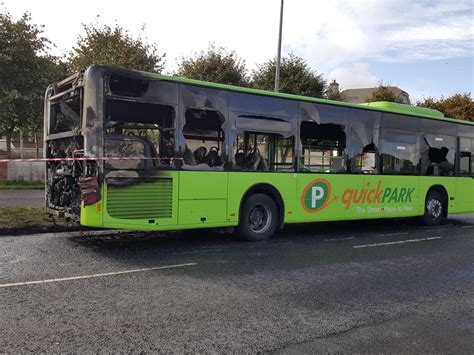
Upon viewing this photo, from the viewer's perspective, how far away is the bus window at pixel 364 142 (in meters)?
11.6

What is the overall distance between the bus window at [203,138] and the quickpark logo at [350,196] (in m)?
2.48

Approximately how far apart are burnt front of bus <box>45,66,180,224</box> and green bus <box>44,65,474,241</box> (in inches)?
0.7

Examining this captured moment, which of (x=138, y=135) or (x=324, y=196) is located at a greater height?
(x=138, y=135)

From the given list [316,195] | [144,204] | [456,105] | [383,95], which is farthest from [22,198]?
[456,105]

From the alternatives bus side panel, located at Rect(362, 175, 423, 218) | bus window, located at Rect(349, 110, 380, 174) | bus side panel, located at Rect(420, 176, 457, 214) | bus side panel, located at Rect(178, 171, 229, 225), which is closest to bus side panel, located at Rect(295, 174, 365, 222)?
bus window, located at Rect(349, 110, 380, 174)

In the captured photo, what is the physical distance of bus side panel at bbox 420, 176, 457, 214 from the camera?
43.4 feet

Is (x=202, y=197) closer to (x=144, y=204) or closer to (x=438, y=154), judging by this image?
(x=144, y=204)

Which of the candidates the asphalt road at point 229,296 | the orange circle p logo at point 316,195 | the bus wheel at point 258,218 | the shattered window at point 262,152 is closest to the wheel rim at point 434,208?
the asphalt road at point 229,296

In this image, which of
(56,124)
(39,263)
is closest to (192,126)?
(56,124)

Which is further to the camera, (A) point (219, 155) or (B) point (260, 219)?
(B) point (260, 219)

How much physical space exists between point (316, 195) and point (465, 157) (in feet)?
21.0

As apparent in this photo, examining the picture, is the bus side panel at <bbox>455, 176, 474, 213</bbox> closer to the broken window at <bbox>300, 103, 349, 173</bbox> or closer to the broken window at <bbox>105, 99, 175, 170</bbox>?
the broken window at <bbox>300, 103, 349, 173</bbox>

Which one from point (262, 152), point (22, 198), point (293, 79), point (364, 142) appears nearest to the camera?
point (262, 152)

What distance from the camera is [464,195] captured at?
1451 centimetres
